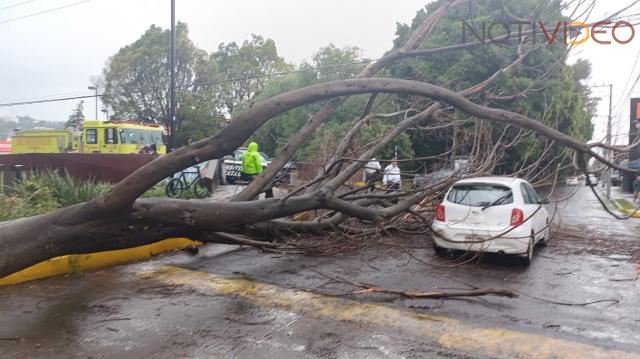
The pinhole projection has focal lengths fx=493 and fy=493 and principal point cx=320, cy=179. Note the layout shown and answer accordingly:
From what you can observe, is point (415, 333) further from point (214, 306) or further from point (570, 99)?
point (570, 99)

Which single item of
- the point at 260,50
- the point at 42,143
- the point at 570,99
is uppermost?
the point at 260,50

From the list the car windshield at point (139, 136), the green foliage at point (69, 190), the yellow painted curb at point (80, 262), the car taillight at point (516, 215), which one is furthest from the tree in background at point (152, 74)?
the car taillight at point (516, 215)

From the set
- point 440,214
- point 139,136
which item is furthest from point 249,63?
point 440,214

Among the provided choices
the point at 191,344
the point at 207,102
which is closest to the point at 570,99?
the point at 207,102

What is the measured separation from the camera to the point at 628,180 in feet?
96.0

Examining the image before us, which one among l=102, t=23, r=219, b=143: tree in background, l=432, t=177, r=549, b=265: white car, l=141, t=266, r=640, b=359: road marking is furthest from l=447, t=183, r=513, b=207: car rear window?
l=102, t=23, r=219, b=143: tree in background

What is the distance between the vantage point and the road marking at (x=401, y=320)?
14.5 feet

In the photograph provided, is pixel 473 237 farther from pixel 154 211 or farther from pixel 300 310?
pixel 154 211

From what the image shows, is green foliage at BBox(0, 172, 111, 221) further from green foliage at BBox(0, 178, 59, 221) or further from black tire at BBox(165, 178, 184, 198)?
black tire at BBox(165, 178, 184, 198)

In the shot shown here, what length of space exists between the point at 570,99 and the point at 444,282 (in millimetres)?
21720

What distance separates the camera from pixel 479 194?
8.20 m

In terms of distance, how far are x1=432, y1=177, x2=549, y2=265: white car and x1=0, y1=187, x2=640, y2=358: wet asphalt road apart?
1.20 ft

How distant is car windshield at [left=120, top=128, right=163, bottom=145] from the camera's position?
2520 centimetres

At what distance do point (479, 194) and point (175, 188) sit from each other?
767 centimetres
